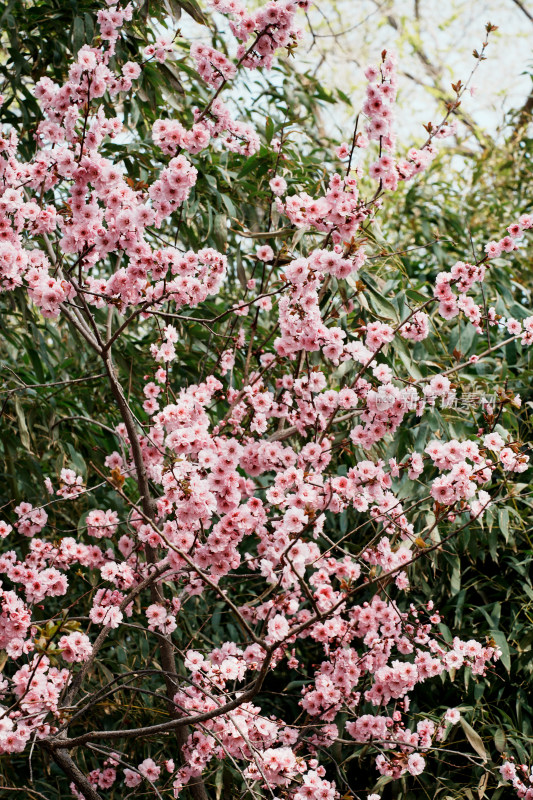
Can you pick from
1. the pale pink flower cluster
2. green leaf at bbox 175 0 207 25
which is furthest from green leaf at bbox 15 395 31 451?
green leaf at bbox 175 0 207 25

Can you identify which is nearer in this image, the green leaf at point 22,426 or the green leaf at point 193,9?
the green leaf at point 193,9

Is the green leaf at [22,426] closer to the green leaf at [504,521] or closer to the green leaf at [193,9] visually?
the green leaf at [193,9]

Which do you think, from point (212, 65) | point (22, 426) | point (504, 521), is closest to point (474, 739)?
point (504, 521)

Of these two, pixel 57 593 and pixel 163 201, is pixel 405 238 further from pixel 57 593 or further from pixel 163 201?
pixel 57 593

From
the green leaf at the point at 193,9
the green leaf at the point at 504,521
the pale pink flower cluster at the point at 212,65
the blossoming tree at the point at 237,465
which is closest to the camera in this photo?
the blossoming tree at the point at 237,465

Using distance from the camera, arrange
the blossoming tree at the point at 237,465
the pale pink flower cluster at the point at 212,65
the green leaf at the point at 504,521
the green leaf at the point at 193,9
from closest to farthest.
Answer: the blossoming tree at the point at 237,465
the pale pink flower cluster at the point at 212,65
the green leaf at the point at 193,9
the green leaf at the point at 504,521

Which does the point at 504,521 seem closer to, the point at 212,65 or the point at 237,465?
the point at 237,465

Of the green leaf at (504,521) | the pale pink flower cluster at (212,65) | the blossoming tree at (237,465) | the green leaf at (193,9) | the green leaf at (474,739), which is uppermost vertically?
the green leaf at (193,9)

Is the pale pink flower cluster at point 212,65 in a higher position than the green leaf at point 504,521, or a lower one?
higher

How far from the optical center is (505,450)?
1779mm

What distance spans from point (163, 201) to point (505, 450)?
1.01 m

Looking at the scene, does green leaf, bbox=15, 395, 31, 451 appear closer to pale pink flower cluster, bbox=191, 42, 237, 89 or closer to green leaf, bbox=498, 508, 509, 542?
pale pink flower cluster, bbox=191, 42, 237, 89

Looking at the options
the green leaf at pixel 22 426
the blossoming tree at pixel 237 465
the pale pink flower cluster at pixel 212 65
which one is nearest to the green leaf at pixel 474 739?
the blossoming tree at pixel 237 465

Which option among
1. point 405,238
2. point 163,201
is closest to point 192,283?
point 163,201
